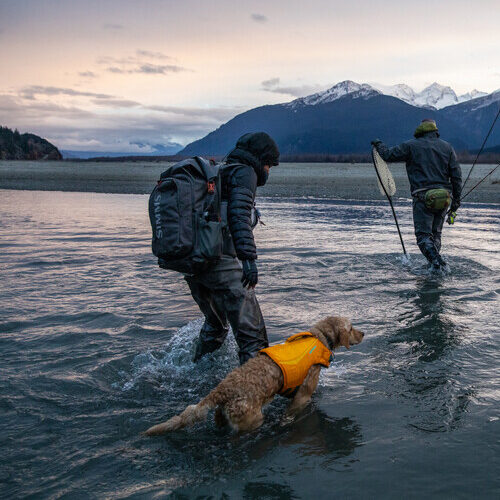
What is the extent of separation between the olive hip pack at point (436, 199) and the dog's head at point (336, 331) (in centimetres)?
530

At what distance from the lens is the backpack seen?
4.23m

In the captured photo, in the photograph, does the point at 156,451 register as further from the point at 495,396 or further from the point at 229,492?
the point at 495,396

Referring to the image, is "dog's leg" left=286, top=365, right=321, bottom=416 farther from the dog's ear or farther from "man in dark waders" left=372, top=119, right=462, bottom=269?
"man in dark waders" left=372, top=119, right=462, bottom=269

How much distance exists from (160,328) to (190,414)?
3.04 metres

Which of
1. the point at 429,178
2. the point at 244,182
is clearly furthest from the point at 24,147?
the point at 244,182

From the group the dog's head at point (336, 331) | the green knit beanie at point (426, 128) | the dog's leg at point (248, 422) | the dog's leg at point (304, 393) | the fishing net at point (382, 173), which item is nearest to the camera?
the dog's leg at point (248, 422)

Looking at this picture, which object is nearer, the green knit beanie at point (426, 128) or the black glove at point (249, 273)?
the black glove at point (249, 273)

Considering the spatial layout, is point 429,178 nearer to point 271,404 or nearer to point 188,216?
point 271,404

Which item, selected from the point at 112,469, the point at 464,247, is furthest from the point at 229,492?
the point at 464,247

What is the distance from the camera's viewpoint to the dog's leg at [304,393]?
14.5 ft

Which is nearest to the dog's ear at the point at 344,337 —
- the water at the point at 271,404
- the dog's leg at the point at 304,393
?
the water at the point at 271,404

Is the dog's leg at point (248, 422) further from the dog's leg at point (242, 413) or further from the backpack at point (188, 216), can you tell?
the backpack at point (188, 216)

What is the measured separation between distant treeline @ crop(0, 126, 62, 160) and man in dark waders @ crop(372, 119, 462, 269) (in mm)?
181683

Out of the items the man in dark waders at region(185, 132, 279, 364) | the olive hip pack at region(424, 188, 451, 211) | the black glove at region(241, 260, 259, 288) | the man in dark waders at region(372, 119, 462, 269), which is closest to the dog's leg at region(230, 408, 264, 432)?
the man in dark waders at region(185, 132, 279, 364)
